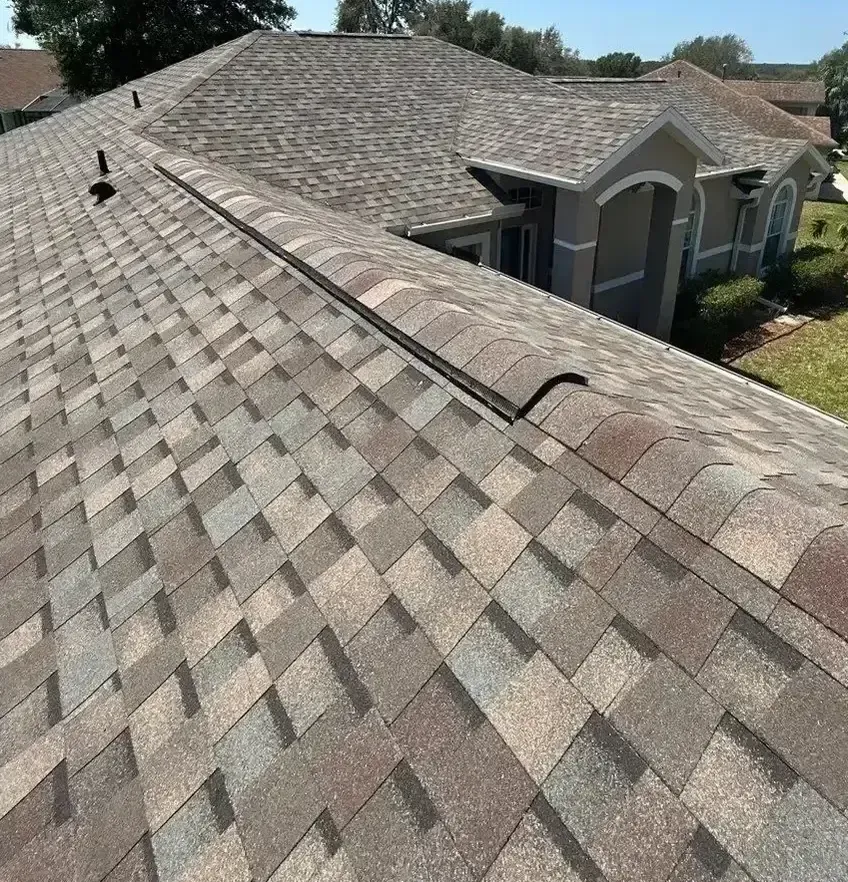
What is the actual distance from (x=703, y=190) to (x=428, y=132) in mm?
7813

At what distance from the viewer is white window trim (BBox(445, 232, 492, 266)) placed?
13635mm

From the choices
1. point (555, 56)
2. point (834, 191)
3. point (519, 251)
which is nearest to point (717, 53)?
point (555, 56)

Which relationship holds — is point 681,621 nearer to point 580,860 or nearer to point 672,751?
point 672,751

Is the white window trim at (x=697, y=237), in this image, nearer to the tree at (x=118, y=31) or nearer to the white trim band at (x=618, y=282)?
the white trim band at (x=618, y=282)

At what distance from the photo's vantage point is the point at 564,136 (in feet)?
42.5

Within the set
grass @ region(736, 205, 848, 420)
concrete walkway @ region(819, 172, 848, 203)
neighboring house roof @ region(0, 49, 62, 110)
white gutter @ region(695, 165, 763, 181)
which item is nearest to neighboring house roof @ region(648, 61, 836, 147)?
concrete walkway @ region(819, 172, 848, 203)

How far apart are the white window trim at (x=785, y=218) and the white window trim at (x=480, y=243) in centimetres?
1040

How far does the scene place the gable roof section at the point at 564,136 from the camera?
39.5 feet

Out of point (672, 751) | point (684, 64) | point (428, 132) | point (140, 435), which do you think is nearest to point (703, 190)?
point (428, 132)

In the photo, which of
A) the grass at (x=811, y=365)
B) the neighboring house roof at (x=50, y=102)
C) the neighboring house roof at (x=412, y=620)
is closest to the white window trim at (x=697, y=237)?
the grass at (x=811, y=365)

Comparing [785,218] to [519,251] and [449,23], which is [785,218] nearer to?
[519,251]

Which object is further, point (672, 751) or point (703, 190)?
point (703, 190)

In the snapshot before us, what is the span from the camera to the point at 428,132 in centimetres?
1527

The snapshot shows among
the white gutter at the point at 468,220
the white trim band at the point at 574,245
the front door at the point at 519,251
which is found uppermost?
the white gutter at the point at 468,220
